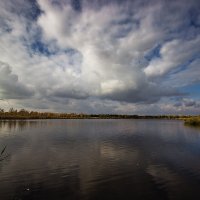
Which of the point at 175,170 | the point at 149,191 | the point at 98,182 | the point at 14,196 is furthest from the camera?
the point at 175,170

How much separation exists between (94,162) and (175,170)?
384 inches

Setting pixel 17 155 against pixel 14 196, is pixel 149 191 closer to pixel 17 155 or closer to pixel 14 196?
pixel 14 196

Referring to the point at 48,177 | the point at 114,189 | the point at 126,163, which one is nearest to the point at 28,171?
the point at 48,177

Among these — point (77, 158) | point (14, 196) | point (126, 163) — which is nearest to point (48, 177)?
point (14, 196)

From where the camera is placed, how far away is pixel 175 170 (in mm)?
23047

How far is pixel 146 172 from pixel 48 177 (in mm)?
10372

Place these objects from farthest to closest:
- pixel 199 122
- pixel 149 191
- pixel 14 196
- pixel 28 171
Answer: pixel 199 122 → pixel 28 171 → pixel 149 191 → pixel 14 196

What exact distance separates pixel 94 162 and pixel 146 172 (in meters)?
6.99

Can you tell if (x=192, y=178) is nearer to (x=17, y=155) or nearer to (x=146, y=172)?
(x=146, y=172)

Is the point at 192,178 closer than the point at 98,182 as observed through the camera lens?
No

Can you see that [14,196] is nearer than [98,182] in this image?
Yes

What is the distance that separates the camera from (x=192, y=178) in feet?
66.4

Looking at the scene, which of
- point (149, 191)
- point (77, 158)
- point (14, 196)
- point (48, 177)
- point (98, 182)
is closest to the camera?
point (14, 196)

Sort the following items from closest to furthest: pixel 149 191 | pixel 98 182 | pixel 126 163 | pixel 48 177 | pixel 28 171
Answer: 1. pixel 149 191
2. pixel 98 182
3. pixel 48 177
4. pixel 28 171
5. pixel 126 163
